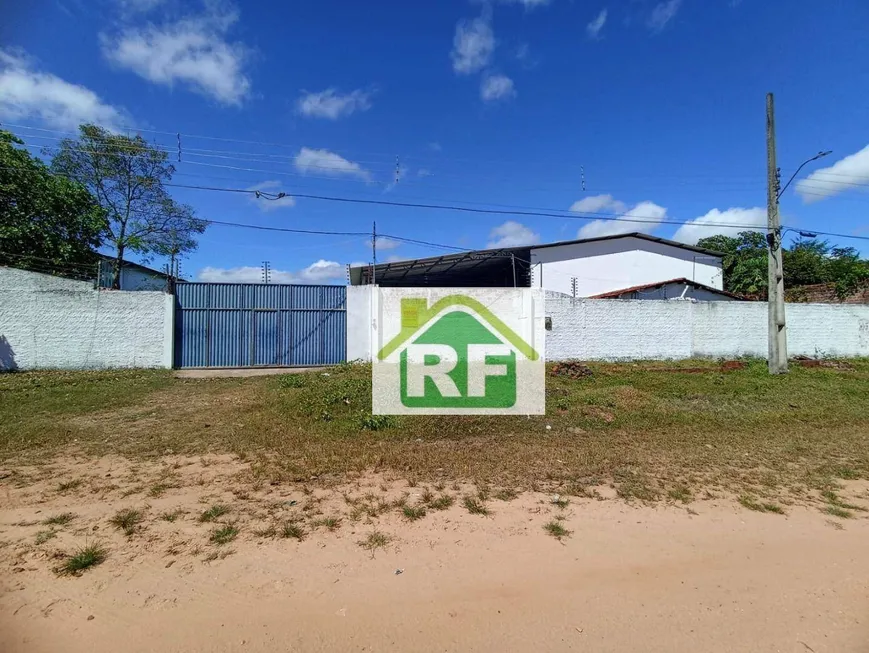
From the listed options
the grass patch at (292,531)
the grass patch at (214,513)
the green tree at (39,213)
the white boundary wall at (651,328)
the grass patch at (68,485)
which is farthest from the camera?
the green tree at (39,213)

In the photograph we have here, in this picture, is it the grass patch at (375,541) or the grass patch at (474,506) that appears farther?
the grass patch at (474,506)

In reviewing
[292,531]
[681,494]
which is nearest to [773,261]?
[681,494]

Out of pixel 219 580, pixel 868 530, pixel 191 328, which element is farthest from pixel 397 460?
pixel 191 328

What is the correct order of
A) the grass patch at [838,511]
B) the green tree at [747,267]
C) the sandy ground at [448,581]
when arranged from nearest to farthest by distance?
the sandy ground at [448,581], the grass patch at [838,511], the green tree at [747,267]

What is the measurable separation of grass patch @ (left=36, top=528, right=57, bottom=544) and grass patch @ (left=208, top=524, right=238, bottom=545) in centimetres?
98

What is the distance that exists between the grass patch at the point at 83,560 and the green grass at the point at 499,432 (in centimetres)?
141

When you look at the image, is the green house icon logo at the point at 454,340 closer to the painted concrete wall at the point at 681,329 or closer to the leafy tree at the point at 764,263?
the painted concrete wall at the point at 681,329

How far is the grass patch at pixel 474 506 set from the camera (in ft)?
10.4

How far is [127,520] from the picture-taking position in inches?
116

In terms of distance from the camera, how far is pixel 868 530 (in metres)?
2.94

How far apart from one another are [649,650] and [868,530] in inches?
90.7

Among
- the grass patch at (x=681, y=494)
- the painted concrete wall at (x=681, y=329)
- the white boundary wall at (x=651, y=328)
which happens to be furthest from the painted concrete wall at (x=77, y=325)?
the grass patch at (x=681, y=494)

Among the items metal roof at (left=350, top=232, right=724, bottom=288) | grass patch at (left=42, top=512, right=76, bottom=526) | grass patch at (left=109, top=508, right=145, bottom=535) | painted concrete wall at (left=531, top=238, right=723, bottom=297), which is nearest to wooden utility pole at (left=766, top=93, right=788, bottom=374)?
metal roof at (left=350, top=232, right=724, bottom=288)

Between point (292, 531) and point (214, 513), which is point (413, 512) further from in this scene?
point (214, 513)
